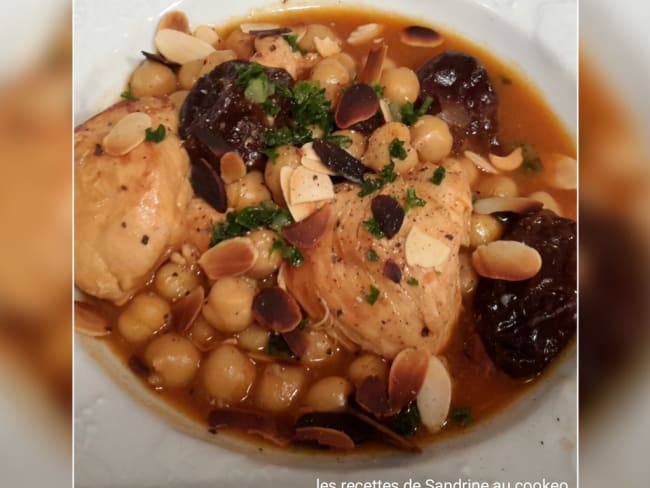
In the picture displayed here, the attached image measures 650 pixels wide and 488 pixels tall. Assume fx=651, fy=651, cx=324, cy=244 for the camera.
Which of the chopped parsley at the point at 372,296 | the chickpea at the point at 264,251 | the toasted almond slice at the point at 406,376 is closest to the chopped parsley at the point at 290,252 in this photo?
the chickpea at the point at 264,251

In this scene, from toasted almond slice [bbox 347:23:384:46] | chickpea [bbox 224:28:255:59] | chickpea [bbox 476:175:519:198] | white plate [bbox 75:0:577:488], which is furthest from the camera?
toasted almond slice [bbox 347:23:384:46]

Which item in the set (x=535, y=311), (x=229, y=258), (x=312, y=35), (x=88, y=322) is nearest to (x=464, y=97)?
(x=312, y=35)

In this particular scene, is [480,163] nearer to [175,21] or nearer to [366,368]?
[366,368]

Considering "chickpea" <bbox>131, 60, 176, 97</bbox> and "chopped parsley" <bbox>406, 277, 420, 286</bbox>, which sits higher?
"chickpea" <bbox>131, 60, 176, 97</bbox>

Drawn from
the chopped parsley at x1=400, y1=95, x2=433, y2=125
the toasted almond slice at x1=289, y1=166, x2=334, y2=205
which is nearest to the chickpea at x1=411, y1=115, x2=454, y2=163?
the chopped parsley at x1=400, y1=95, x2=433, y2=125

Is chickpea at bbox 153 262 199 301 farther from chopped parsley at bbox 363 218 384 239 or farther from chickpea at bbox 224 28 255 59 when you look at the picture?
chickpea at bbox 224 28 255 59

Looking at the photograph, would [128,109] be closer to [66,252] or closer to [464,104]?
[66,252]
